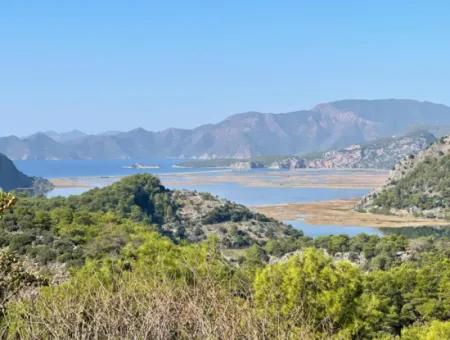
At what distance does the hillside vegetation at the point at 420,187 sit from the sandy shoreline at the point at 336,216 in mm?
4791

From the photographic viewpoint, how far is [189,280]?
52.3 ft

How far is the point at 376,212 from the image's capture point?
10425 cm

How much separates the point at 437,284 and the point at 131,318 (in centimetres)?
2525

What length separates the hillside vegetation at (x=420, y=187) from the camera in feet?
343

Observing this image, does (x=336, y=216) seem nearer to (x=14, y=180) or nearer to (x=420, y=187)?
(x=420, y=187)

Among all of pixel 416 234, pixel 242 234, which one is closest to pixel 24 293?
pixel 242 234

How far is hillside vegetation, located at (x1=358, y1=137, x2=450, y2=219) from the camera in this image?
104 m

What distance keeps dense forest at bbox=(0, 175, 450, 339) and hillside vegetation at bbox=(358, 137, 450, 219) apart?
125ft

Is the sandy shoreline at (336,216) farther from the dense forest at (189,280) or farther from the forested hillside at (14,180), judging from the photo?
the forested hillside at (14,180)

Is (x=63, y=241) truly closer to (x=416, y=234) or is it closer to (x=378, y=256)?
(x=378, y=256)

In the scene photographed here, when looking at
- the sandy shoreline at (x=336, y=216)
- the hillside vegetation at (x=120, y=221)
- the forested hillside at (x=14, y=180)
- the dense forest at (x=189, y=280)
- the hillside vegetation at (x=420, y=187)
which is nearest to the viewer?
the dense forest at (x=189, y=280)

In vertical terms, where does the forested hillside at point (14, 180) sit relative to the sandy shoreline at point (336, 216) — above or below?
above

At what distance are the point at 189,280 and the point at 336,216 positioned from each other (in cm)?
7726

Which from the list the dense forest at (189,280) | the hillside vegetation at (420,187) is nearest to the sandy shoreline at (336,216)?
the hillside vegetation at (420,187)
